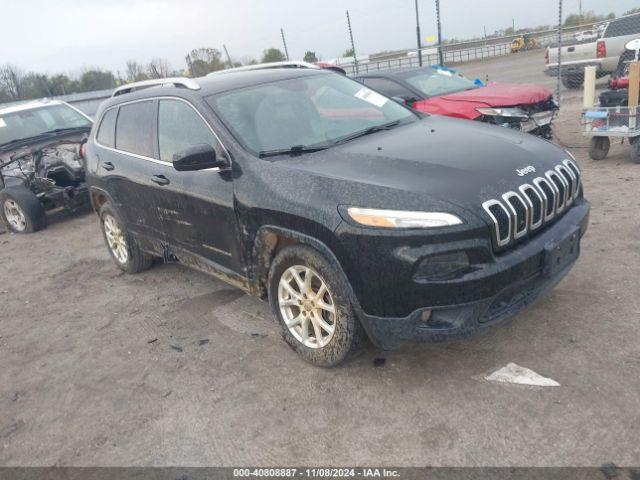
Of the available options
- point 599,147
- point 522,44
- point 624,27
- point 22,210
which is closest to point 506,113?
point 599,147

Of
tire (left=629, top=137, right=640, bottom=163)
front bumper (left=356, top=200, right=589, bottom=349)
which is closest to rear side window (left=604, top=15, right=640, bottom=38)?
tire (left=629, top=137, right=640, bottom=163)

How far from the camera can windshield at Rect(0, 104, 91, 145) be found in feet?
27.9

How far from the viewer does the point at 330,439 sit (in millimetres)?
2746

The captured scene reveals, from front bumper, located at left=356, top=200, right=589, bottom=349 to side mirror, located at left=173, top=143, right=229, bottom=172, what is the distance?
54.1 inches

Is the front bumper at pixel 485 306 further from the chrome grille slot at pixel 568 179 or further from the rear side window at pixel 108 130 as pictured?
the rear side window at pixel 108 130

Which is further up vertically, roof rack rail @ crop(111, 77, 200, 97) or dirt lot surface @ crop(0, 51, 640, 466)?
roof rack rail @ crop(111, 77, 200, 97)

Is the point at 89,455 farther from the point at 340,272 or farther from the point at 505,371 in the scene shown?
the point at 505,371

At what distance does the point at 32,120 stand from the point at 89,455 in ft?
24.6

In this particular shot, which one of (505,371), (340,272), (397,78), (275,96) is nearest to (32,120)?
(397,78)

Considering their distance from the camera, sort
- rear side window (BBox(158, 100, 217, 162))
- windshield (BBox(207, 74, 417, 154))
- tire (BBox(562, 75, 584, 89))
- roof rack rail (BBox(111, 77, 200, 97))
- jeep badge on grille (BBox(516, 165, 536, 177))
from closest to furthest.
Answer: jeep badge on grille (BBox(516, 165, 536, 177)), windshield (BBox(207, 74, 417, 154)), rear side window (BBox(158, 100, 217, 162)), roof rack rail (BBox(111, 77, 200, 97)), tire (BBox(562, 75, 584, 89))

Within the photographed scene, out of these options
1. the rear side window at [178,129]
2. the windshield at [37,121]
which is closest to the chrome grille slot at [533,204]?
the rear side window at [178,129]

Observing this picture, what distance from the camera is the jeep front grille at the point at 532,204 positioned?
2.76 m

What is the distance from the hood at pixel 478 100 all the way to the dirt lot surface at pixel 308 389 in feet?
9.68

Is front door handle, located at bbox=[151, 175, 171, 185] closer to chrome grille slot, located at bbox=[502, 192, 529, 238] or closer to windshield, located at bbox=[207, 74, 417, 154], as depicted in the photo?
windshield, located at bbox=[207, 74, 417, 154]
